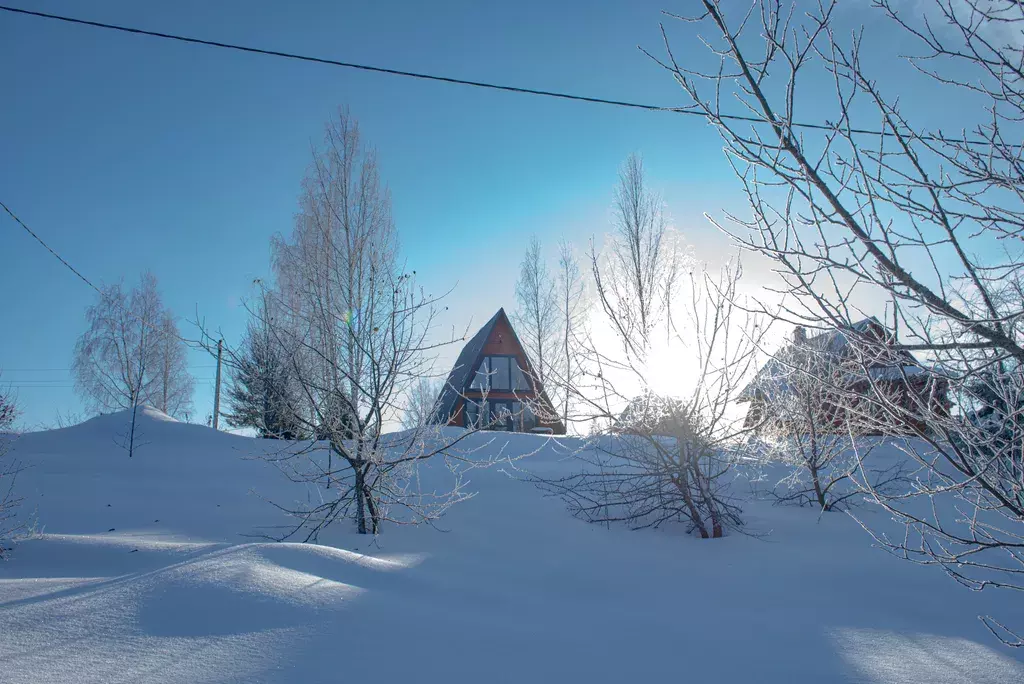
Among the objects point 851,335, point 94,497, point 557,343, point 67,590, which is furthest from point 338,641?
point 557,343

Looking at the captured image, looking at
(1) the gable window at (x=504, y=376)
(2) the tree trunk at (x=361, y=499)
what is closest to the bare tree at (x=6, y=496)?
(2) the tree trunk at (x=361, y=499)

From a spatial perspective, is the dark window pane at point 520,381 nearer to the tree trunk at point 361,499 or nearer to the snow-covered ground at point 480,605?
the snow-covered ground at point 480,605

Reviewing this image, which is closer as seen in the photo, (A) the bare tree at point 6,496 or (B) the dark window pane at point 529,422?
(A) the bare tree at point 6,496

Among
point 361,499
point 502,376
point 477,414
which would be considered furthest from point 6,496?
point 502,376

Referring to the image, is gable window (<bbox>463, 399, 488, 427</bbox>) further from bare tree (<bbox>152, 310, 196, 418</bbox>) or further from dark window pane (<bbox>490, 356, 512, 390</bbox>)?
bare tree (<bbox>152, 310, 196, 418</bbox>)

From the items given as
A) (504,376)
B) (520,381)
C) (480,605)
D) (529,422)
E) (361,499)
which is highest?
(504,376)

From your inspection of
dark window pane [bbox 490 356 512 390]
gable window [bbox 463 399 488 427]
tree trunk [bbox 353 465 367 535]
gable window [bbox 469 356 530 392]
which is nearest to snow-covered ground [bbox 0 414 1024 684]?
tree trunk [bbox 353 465 367 535]

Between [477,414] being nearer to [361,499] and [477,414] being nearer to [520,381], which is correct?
[520,381]

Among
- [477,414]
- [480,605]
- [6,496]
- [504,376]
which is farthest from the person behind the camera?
[504,376]

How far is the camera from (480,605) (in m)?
3.71

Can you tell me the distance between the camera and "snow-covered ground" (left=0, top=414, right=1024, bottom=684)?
2.57 meters

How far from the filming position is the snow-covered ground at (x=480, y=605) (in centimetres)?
257

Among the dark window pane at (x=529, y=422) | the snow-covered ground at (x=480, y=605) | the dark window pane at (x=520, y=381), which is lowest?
the snow-covered ground at (x=480, y=605)

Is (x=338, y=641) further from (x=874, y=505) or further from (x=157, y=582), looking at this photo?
(x=874, y=505)
